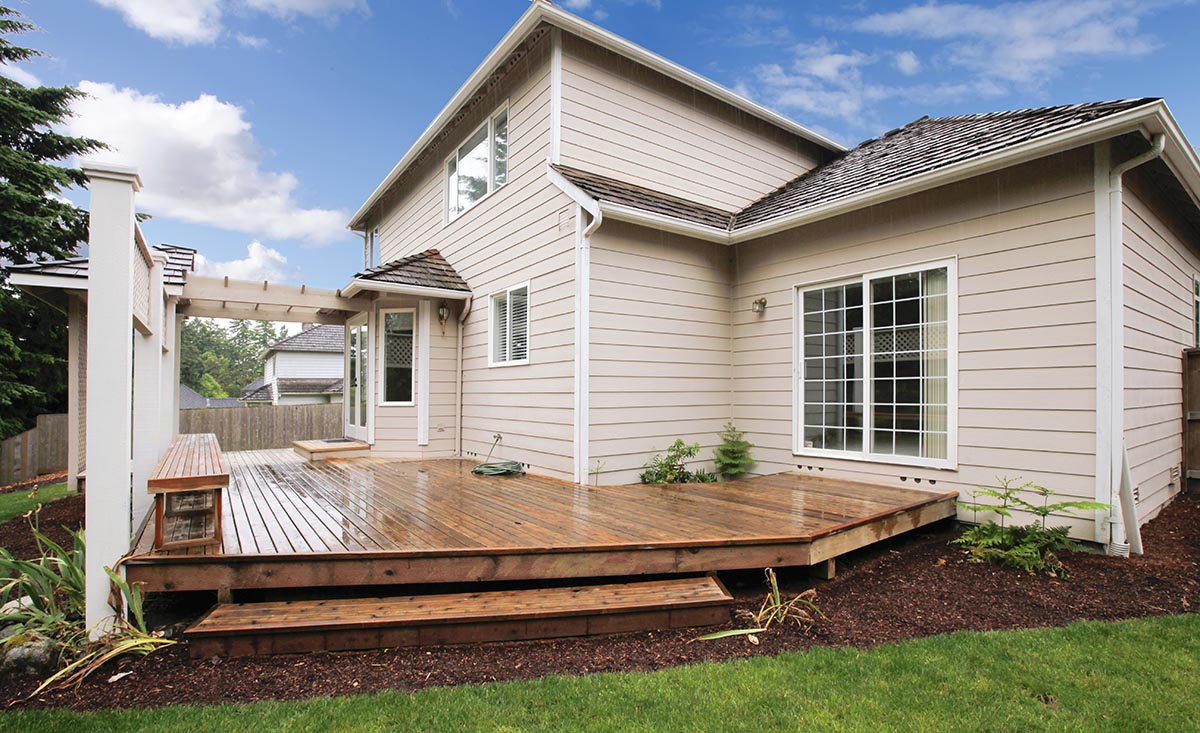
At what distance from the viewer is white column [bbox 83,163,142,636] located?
2.89 meters

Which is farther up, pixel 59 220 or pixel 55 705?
pixel 59 220

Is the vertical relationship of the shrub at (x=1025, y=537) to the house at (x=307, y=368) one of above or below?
below

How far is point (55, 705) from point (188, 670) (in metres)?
0.48

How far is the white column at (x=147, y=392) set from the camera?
4.64 meters

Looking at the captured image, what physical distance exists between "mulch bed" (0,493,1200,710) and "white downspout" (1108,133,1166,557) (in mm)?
178

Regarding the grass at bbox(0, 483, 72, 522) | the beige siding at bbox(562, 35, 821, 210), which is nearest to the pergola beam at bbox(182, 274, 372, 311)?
the grass at bbox(0, 483, 72, 522)

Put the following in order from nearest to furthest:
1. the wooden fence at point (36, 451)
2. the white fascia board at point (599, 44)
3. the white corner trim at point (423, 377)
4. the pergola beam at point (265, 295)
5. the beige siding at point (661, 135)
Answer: the white fascia board at point (599, 44) → the beige siding at point (661, 135) → the pergola beam at point (265, 295) → the white corner trim at point (423, 377) → the wooden fence at point (36, 451)

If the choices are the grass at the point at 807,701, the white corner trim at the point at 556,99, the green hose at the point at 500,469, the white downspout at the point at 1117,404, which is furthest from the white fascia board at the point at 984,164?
the green hose at the point at 500,469

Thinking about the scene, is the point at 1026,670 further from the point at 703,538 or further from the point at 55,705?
the point at 55,705

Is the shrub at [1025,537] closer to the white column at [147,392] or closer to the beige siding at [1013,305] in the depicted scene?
the beige siding at [1013,305]

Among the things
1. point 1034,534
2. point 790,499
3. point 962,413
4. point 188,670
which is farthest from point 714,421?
point 188,670

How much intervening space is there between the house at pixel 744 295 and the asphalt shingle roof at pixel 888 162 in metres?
0.06

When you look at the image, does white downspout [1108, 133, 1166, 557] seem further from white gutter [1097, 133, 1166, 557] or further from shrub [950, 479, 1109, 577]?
shrub [950, 479, 1109, 577]

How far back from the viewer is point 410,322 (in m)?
8.40
